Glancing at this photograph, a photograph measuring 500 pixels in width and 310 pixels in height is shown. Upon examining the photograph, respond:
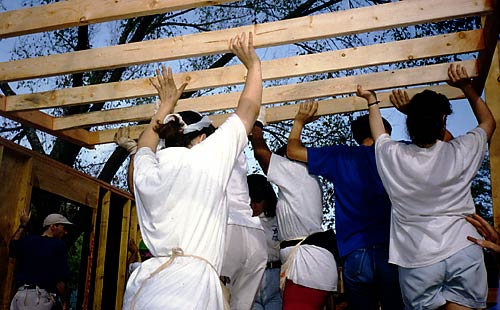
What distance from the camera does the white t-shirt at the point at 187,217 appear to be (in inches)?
91.3

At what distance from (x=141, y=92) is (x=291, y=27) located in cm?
177

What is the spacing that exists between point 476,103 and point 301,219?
4.89 feet

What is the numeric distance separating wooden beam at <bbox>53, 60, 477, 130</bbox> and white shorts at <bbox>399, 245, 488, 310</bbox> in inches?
85.8

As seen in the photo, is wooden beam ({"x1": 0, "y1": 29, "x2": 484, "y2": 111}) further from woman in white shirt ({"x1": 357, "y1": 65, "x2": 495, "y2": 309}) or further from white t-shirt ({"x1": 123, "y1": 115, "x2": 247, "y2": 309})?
white t-shirt ({"x1": 123, "y1": 115, "x2": 247, "y2": 309})

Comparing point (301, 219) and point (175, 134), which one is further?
point (301, 219)

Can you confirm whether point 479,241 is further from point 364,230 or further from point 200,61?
point 200,61

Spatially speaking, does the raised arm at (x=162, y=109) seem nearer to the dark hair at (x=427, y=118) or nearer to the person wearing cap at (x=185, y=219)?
the person wearing cap at (x=185, y=219)

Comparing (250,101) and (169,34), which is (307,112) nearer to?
(250,101)

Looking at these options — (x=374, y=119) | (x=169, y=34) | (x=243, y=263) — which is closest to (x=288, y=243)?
(x=243, y=263)

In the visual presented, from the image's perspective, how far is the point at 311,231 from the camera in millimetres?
4141

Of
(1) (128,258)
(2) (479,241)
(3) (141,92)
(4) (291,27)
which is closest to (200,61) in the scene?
(1) (128,258)

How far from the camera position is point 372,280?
12.0 ft

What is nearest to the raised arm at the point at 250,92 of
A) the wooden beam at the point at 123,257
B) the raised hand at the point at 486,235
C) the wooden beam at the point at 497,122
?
the raised hand at the point at 486,235

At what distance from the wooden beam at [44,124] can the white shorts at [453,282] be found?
4.43 metres
